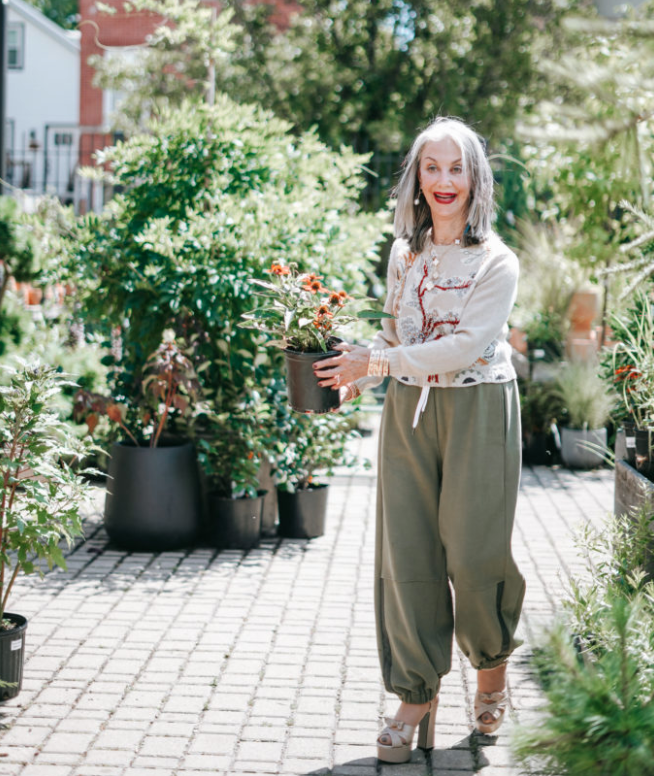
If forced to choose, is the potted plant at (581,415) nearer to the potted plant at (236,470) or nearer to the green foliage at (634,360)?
the green foliage at (634,360)

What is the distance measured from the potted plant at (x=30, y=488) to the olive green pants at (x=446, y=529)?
1156 millimetres

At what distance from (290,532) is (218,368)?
1072 mm

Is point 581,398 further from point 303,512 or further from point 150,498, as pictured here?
point 150,498

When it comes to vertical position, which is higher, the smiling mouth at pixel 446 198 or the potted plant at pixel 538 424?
the smiling mouth at pixel 446 198

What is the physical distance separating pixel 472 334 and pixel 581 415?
17.6 feet

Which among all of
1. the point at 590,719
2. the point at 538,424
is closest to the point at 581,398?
the point at 538,424

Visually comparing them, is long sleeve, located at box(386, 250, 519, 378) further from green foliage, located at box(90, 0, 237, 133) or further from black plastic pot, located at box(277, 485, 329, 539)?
green foliage, located at box(90, 0, 237, 133)

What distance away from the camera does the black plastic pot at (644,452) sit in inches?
175

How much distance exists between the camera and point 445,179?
3150mm

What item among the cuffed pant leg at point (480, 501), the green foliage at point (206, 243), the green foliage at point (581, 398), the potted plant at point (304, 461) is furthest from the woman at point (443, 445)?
the green foliage at point (581, 398)

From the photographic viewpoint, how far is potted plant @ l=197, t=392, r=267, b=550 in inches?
225

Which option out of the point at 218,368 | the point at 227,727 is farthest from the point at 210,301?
the point at 227,727

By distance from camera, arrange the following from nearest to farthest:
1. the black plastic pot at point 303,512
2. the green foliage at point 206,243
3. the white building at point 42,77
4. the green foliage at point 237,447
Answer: the green foliage at point 206,243 → the green foliage at point 237,447 → the black plastic pot at point 303,512 → the white building at point 42,77

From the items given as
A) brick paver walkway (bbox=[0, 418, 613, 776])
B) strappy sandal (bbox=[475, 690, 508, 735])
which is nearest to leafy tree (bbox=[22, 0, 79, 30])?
brick paver walkway (bbox=[0, 418, 613, 776])
